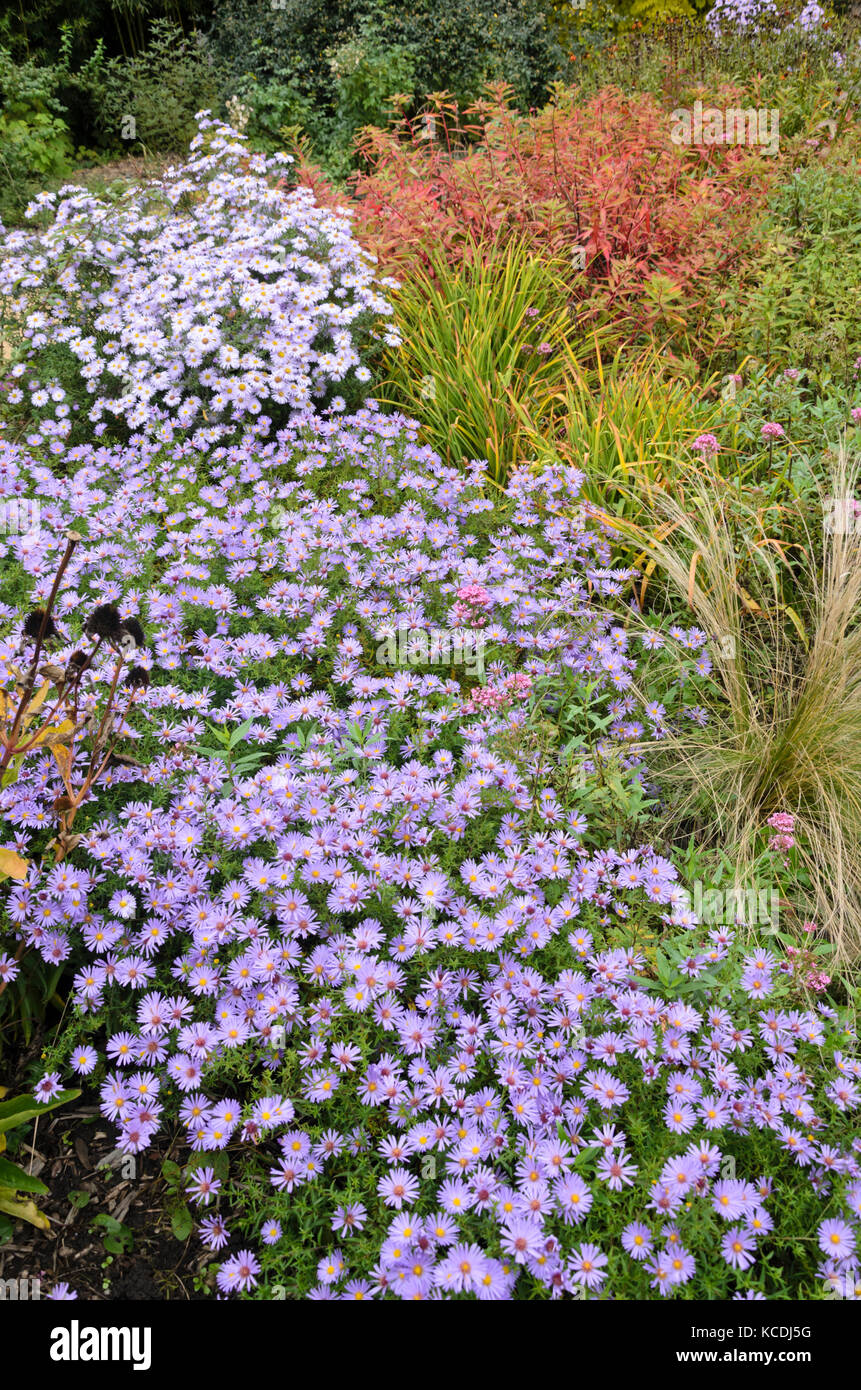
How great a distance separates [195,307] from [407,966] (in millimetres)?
2755

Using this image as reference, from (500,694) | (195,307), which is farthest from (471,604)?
(195,307)

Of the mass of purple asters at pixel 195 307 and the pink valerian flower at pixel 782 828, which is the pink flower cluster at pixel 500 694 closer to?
the pink valerian flower at pixel 782 828

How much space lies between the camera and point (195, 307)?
345 cm

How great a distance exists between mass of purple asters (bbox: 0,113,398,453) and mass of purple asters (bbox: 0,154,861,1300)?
1.16 m

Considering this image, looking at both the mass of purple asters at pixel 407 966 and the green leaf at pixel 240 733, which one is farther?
the green leaf at pixel 240 733

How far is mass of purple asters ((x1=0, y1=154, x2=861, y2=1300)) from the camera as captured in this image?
4.73 ft

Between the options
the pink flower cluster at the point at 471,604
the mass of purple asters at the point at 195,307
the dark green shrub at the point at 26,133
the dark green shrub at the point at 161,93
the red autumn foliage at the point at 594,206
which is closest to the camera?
the pink flower cluster at the point at 471,604

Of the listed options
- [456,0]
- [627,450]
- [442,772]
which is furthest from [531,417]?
[456,0]

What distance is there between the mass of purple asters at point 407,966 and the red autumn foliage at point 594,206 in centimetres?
228

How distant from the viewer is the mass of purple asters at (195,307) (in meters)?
3.39

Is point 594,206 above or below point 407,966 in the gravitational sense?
above

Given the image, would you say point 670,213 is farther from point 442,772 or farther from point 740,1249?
point 740,1249

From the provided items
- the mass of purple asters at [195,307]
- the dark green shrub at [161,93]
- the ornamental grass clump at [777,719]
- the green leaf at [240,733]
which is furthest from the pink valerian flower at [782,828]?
the dark green shrub at [161,93]

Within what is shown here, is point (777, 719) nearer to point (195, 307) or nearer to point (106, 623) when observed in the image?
point (106, 623)
